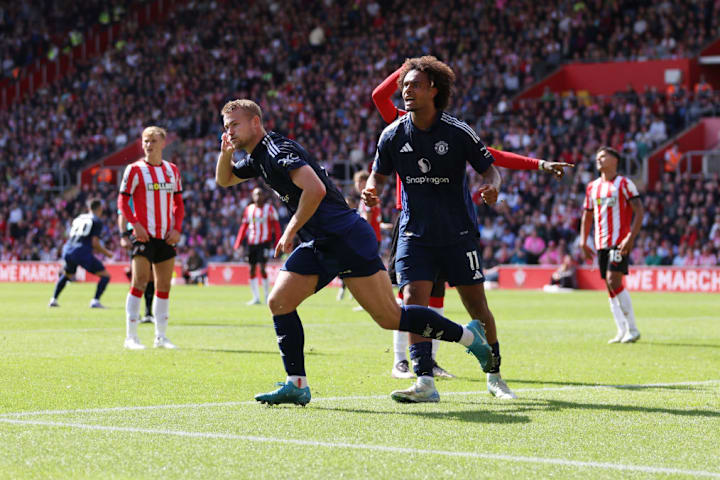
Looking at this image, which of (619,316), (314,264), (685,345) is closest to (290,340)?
(314,264)

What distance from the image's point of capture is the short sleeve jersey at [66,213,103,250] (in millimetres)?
24812

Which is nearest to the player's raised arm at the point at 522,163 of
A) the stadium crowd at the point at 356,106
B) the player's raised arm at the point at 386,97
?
the player's raised arm at the point at 386,97

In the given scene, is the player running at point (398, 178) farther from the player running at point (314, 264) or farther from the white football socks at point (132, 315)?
the white football socks at point (132, 315)

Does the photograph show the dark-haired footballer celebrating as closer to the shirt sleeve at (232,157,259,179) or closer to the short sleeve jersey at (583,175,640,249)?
the shirt sleeve at (232,157,259,179)

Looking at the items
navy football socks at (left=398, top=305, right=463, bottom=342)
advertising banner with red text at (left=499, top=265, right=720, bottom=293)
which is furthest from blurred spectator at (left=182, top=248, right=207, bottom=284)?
navy football socks at (left=398, top=305, right=463, bottom=342)

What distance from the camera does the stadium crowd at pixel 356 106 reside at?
116 feet

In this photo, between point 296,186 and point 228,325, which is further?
point 228,325

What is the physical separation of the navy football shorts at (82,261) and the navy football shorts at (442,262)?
1653 centimetres

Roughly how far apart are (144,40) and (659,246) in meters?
29.0

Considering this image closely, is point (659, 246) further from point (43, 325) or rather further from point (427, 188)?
point (427, 188)

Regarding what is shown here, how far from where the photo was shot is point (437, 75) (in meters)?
8.60

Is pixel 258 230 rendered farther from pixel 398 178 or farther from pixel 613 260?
pixel 398 178

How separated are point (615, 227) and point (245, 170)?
7.76m

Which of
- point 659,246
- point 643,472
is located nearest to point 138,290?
point 643,472
